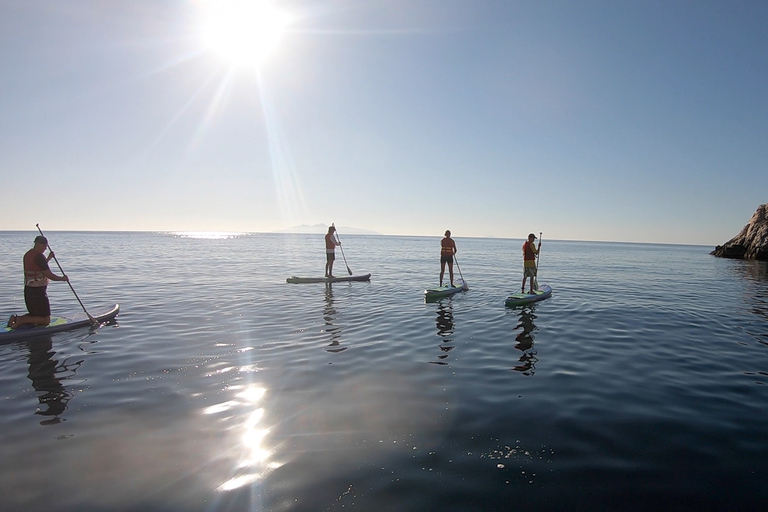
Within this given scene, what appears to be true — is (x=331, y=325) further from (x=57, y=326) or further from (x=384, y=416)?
(x=57, y=326)

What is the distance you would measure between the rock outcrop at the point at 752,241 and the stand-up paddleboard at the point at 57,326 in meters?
69.3

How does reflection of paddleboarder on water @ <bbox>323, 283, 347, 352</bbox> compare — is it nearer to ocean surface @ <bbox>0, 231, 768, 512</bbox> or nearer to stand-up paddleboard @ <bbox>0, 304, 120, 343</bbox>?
ocean surface @ <bbox>0, 231, 768, 512</bbox>

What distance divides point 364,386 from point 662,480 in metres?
4.75

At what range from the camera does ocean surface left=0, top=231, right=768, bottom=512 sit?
455 cm

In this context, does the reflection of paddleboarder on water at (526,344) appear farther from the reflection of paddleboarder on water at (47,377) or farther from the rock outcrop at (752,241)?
the rock outcrop at (752,241)

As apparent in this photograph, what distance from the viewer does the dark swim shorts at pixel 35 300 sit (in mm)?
11344

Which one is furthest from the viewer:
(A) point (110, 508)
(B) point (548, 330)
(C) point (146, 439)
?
(B) point (548, 330)

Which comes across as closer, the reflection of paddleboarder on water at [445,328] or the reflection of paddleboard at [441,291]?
the reflection of paddleboarder on water at [445,328]

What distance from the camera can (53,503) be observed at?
4.30 m

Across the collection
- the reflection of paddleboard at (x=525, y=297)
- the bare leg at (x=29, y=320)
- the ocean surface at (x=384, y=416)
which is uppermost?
the bare leg at (x=29, y=320)

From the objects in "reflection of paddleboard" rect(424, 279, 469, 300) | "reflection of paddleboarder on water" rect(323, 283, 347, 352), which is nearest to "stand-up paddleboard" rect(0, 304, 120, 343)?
"reflection of paddleboarder on water" rect(323, 283, 347, 352)

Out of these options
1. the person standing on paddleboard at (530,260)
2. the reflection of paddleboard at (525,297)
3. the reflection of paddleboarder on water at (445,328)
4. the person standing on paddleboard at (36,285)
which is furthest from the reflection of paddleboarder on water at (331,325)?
the person standing on paddleboard at (530,260)

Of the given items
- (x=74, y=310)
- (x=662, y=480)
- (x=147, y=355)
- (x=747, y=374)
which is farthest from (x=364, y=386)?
(x=74, y=310)

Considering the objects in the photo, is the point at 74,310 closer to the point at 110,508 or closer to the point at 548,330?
the point at 110,508
